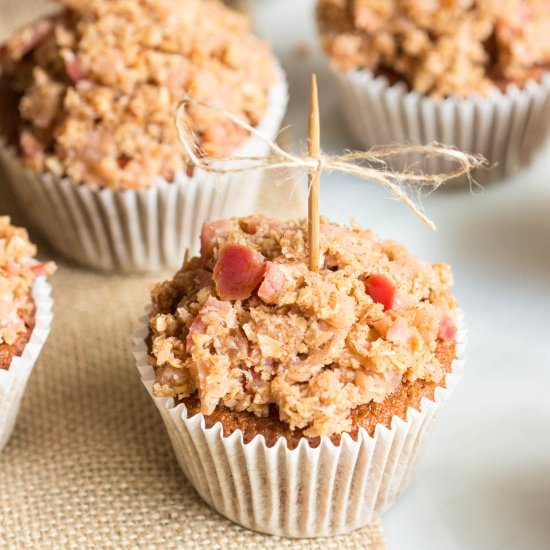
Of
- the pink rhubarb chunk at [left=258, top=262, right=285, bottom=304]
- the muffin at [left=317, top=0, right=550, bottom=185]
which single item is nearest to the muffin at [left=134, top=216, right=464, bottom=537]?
the pink rhubarb chunk at [left=258, top=262, right=285, bottom=304]

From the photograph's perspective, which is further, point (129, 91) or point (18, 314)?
point (129, 91)

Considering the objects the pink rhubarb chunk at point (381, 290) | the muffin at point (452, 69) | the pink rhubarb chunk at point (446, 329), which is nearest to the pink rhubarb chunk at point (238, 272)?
the pink rhubarb chunk at point (381, 290)

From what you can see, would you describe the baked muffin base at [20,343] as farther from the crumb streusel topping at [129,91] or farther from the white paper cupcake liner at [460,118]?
the white paper cupcake liner at [460,118]

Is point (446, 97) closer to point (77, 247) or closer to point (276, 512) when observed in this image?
point (77, 247)

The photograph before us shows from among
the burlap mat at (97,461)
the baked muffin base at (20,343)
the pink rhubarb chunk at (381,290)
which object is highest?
the pink rhubarb chunk at (381,290)

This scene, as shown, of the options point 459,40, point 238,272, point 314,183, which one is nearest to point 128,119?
point 238,272

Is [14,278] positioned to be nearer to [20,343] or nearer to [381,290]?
[20,343]

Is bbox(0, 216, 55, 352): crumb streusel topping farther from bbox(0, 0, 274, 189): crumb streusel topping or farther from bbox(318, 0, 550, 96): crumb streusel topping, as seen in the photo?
bbox(318, 0, 550, 96): crumb streusel topping

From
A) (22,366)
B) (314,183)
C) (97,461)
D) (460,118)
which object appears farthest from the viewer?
(460,118)
